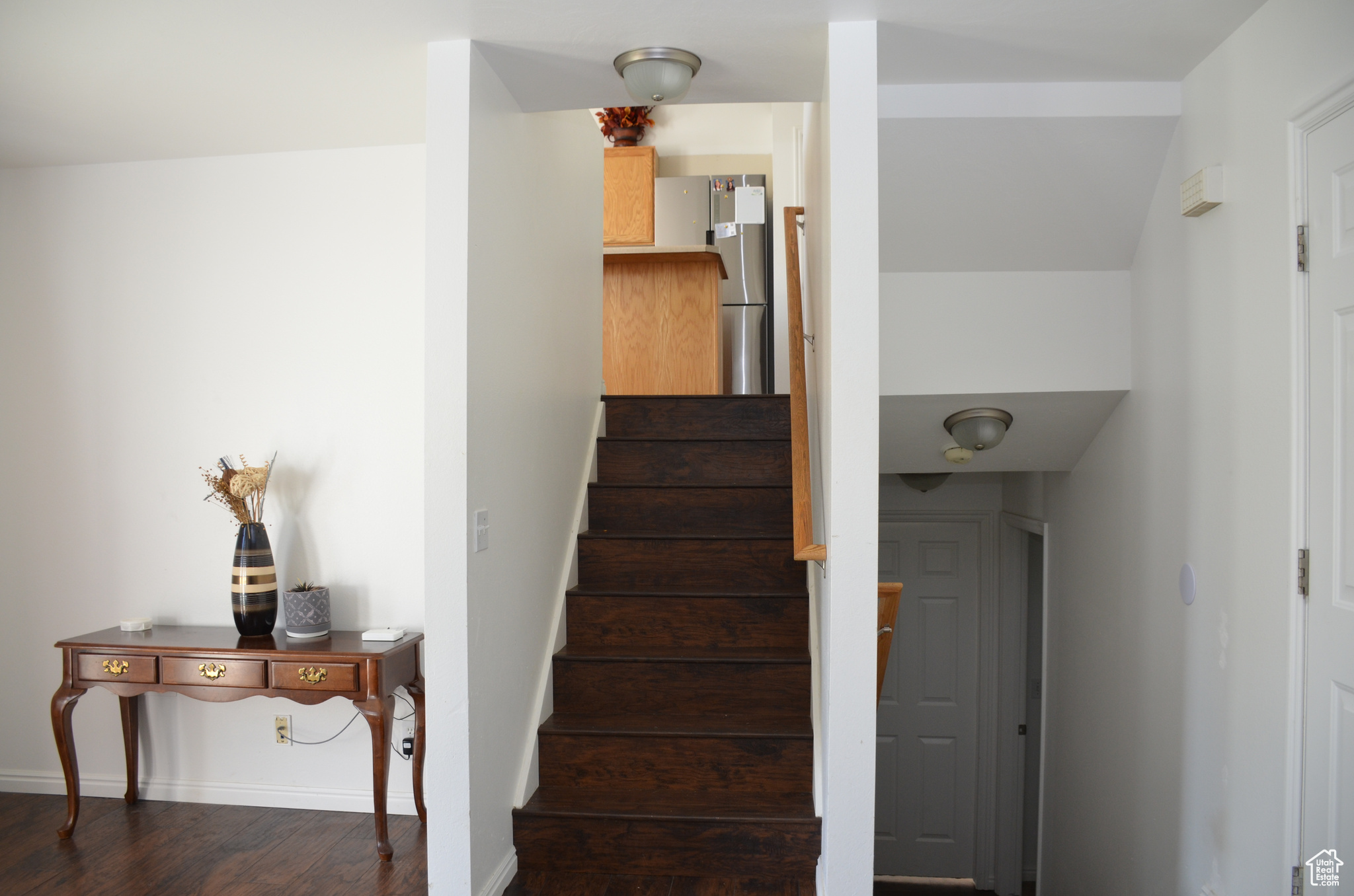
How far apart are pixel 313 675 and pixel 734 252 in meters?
3.79

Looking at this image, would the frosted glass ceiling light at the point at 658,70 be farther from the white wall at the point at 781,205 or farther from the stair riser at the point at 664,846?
the white wall at the point at 781,205

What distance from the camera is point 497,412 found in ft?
8.14

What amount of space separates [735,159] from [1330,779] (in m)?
4.90

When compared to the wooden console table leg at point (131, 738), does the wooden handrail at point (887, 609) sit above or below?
above

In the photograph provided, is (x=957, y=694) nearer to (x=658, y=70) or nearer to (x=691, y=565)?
(x=691, y=565)

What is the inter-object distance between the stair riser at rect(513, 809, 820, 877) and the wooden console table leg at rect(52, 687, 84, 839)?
64.8 inches

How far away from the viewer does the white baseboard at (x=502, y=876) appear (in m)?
2.42

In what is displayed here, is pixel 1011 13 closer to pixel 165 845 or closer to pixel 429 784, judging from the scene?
pixel 429 784

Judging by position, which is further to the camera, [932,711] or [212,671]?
[932,711]

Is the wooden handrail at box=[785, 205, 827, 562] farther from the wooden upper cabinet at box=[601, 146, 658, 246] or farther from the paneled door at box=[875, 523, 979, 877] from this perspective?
the paneled door at box=[875, 523, 979, 877]

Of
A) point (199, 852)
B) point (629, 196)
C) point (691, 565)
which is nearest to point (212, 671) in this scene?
point (199, 852)

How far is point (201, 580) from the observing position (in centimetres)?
337

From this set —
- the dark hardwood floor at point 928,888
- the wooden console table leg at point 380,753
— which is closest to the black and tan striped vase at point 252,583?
the wooden console table leg at point 380,753

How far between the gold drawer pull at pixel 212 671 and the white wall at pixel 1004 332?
2512mm
